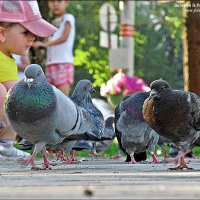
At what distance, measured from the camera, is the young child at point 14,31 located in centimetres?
1019

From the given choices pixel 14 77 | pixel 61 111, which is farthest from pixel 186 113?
pixel 14 77

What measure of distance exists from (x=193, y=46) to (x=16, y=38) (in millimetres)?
4898

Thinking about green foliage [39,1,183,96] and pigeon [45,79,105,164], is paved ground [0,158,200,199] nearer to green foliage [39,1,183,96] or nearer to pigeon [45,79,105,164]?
pigeon [45,79,105,164]

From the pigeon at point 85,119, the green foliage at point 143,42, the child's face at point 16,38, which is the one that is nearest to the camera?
the pigeon at point 85,119

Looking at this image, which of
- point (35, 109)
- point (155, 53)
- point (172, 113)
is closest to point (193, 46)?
point (172, 113)

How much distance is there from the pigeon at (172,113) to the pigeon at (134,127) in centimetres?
115

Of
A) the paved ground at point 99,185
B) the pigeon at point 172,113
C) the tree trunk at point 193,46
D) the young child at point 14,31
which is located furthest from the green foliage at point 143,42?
the paved ground at point 99,185

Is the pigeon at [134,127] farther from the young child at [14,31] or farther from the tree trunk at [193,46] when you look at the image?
the tree trunk at [193,46]

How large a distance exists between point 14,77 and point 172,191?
5.80 meters

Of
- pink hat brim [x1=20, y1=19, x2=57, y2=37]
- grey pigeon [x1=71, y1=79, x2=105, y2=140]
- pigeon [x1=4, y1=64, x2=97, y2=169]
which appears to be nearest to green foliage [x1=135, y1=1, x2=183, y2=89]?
grey pigeon [x1=71, y1=79, x2=105, y2=140]

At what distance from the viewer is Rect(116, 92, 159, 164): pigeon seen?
30.9ft

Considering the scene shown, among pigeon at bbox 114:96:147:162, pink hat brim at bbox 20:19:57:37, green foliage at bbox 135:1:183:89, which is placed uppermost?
pink hat brim at bbox 20:19:57:37

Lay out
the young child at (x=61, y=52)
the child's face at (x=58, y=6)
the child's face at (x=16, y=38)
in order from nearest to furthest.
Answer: the child's face at (x=16, y=38)
the young child at (x=61, y=52)
the child's face at (x=58, y=6)

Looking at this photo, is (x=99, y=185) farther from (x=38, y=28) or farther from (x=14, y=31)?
(x=14, y=31)
